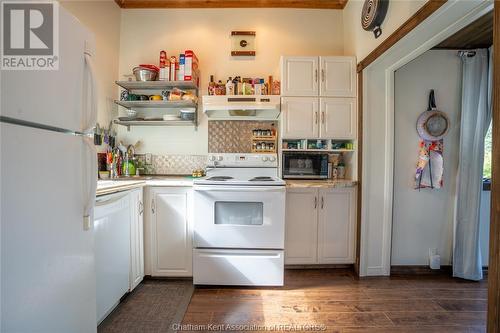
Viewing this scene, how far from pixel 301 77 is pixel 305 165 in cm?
89

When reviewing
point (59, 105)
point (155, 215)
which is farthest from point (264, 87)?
point (59, 105)

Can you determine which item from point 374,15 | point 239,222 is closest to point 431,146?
point 374,15

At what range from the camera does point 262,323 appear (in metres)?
→ 1.53

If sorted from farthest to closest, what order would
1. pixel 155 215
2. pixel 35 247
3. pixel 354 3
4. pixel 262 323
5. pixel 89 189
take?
pixel 354 3, pixel 155 215, pixel 262 323, pixel 89 189, pixel 35 247

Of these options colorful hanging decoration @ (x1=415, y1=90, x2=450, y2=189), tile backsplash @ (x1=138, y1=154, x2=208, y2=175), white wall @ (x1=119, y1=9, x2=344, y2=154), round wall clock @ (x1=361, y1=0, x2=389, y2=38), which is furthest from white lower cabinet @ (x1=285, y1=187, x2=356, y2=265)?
round wall clock @ (x1=361, y1=0, x2=389, y2=38)

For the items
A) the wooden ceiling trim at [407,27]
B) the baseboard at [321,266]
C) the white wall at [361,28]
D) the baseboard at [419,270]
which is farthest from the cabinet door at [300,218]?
the white wall at [361,28]

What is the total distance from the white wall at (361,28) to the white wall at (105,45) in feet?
8.16

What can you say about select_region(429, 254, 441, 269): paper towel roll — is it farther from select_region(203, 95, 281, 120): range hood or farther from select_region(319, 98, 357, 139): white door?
select_region(203, 95, 281, 120): range hood

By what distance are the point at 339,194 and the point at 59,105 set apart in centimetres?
213

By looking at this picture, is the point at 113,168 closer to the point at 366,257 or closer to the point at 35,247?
the point at 35,247

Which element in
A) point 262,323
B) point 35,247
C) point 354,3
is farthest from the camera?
point 354,3

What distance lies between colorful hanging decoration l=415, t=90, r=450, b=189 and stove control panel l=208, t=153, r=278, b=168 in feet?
4.59

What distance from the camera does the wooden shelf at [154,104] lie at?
2398 mm

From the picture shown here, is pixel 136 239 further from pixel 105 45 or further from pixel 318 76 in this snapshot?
pixel 318 76
